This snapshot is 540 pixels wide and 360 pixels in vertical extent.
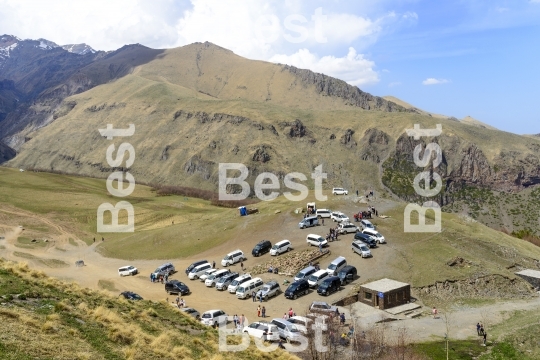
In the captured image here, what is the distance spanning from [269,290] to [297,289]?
329cm

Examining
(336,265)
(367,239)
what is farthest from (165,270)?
(367,239)

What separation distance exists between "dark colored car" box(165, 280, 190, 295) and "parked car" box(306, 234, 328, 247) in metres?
18.7

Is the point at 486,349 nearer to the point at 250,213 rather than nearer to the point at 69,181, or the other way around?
the point at 250,213

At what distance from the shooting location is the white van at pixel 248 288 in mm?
50766

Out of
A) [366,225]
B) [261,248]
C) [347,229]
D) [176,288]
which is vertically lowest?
[176,288]

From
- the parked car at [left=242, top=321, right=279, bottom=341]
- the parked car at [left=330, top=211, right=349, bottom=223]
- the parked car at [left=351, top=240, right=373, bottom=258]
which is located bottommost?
the parked car at [left=242, top=321, right=279, bottom=341]

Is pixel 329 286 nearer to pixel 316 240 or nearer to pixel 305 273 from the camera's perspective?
pixel 305 273

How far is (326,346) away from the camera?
32.6 metres

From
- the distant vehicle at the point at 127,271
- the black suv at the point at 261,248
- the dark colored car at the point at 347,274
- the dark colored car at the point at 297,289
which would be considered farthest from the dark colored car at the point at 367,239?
the distant vehicle at the point at 127,271

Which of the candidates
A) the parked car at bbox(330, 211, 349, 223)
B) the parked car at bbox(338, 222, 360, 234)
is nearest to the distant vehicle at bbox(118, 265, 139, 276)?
the parked car at bbox(338, 222, 360, 234)

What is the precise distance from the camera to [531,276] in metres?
54.7

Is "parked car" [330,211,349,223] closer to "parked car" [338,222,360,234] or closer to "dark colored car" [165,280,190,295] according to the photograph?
"parked car" [338,222,360,234]

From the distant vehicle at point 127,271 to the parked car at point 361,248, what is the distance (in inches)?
1288

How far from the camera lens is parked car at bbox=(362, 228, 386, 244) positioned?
61297 millimetres
